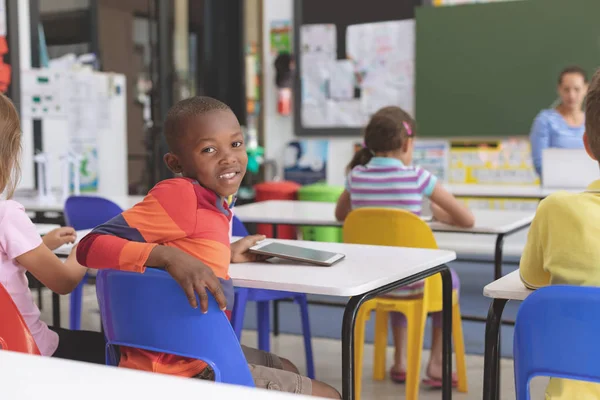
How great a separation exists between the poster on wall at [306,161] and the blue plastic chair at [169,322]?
18.2 feet

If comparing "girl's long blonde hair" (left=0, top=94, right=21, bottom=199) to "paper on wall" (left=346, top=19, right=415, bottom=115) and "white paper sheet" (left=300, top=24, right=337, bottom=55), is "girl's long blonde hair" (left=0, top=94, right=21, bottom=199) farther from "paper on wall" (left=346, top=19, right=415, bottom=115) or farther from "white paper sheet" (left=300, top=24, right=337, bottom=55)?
"white paper sheet" (left=300, top=24, right=337, bottom=55)

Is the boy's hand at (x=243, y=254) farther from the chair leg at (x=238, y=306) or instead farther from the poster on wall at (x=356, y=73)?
the poster on wall at (x=356, y=73)

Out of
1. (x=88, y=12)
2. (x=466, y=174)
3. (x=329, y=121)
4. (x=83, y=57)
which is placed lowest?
(x=466, y=174)

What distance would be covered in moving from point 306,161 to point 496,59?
1.98m

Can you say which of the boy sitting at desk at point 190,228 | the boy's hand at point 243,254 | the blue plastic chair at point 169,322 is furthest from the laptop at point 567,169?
the blue plastic chair at point 169,322

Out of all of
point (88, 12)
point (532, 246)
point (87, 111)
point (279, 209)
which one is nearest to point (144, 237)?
point (532, 246)

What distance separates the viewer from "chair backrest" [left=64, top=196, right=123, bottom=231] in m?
3.38

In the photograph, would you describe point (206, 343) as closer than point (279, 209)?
Yes

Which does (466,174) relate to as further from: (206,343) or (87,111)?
(206,343)

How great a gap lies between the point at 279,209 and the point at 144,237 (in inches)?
81.2

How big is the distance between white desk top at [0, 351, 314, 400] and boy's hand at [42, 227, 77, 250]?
122 centimetres

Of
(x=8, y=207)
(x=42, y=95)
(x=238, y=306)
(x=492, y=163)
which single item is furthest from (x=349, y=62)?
(x=8, y=207)

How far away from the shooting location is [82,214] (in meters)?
3.48

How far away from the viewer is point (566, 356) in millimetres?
1293
